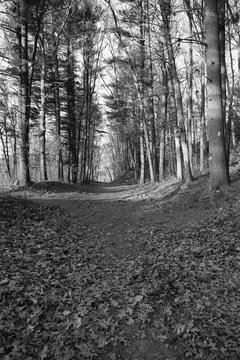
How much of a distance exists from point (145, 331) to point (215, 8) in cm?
938

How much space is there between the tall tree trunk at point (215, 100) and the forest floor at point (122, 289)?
942mm

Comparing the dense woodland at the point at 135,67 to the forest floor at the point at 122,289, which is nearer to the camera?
the forest floor at the point at 122,289

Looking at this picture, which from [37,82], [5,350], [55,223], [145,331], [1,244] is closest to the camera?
[5,350]

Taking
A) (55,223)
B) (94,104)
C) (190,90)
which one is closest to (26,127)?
(55,223)

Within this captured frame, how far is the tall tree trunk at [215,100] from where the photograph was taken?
7945 mm

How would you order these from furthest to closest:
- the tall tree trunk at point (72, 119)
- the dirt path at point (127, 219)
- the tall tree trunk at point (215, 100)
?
the tall tree trunk at point (72, 119) → the tall tree trunk at point (215, 100) → the dirt path at point (127, 219)

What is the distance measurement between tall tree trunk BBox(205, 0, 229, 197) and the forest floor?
94cm

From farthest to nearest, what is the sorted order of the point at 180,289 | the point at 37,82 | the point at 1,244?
the point at 37,82 < the point at 1,244 < the point at 180,289

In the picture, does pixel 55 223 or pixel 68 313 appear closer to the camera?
pixel 68 313

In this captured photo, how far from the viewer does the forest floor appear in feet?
9.22

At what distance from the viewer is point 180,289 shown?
381 cm

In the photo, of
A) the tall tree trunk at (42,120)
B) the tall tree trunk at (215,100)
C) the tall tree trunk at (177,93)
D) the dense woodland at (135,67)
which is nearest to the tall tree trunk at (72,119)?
the dense woodland at (135,67)

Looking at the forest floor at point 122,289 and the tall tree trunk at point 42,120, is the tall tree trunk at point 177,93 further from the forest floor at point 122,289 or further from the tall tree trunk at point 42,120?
the tall tree trunk at point 42,120

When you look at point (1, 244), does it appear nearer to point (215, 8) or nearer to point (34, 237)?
point (34, 237)
